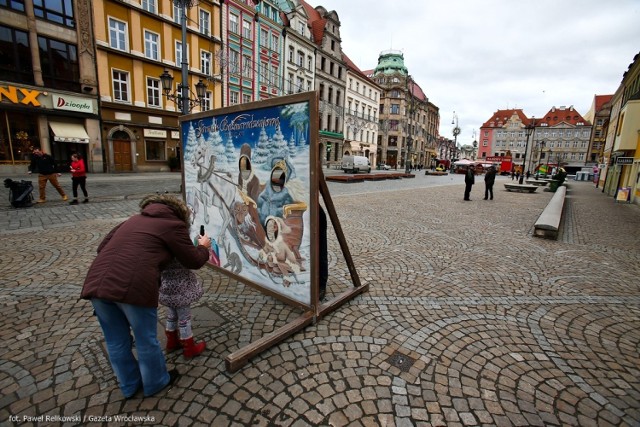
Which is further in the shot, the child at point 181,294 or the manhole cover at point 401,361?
the manhole cover at point 401,361

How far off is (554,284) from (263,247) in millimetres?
4350

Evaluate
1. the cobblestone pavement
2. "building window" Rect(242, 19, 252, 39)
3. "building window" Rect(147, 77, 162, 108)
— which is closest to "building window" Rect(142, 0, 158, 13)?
"building window" Rect(147, 77, 162, 108)

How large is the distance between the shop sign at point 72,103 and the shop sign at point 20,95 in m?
0.93

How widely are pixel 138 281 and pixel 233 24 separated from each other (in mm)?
34414

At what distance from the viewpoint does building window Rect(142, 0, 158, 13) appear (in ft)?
76.3

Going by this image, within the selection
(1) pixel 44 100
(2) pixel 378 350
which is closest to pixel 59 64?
(1) pixel 44 100

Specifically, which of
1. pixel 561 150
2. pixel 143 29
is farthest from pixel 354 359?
pixel 561 150

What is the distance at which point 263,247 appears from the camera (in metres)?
3.43

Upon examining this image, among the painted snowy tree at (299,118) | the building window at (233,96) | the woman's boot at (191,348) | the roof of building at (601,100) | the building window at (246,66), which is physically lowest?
the woman's boot at (191,348)

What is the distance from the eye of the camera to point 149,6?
77.3 feet

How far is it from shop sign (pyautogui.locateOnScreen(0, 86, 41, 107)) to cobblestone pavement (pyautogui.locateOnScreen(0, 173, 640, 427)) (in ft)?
59.0

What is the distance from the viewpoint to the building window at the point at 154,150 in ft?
80.5

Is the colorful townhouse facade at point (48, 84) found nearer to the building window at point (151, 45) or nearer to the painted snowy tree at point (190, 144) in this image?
the building window at point (151, 45)

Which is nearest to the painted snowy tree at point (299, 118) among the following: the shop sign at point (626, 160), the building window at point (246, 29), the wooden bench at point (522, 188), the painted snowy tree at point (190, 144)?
the painted snowy tree at point (190, 144)
